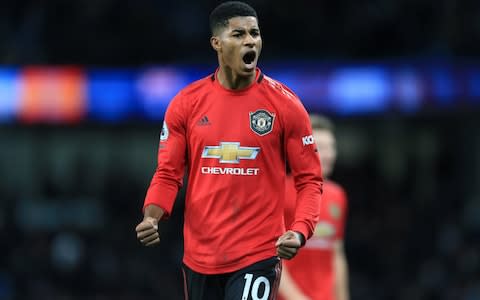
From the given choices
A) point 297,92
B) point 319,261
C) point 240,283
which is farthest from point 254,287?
point 297,92

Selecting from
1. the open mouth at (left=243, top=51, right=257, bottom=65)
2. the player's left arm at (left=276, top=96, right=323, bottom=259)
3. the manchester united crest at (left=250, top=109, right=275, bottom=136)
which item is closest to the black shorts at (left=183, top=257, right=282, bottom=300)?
the player's left arm at (left=276, top=96, right=323, bottom=259)

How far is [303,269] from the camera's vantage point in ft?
22.4

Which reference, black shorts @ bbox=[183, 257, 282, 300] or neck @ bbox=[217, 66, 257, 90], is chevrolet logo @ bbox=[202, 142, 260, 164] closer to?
neck @ bbox=[217, 66, 257, 90]

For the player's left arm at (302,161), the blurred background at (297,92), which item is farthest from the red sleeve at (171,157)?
the blurred background at (297,92)

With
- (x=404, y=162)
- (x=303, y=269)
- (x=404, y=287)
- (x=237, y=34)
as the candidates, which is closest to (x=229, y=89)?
(x=237, y=34)

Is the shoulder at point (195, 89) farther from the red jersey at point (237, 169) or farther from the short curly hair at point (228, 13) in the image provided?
the short curly hair at point (228, 13)

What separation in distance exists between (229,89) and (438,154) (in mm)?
15065

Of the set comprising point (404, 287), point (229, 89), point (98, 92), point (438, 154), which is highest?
point (229, 89)

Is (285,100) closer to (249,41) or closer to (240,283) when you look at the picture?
(249,41)

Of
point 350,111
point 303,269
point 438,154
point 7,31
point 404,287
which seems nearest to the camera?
point 303,269

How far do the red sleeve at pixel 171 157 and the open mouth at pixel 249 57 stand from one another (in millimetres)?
392

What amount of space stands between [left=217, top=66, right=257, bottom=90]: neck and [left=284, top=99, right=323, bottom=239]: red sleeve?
26 centimetres

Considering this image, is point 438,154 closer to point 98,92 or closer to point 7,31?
point 98,92

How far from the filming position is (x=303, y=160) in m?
5.44
